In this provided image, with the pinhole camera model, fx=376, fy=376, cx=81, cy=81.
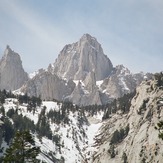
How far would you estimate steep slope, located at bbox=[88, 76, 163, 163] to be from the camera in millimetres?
144000

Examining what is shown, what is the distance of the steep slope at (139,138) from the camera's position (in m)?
144

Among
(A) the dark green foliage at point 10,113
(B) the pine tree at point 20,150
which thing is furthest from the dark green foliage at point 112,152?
(B) the pine tree at point 20,150

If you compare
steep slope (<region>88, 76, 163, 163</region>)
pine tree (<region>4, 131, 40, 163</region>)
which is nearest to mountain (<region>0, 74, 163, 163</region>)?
steep slope (<region>88, 76, 163, 163</region>)

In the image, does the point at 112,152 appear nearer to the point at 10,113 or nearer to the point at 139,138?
the point at 139,138

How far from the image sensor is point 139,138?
158 metres

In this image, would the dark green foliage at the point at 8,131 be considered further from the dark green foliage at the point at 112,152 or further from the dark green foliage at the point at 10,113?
the dark green foliage at the point at 112,152

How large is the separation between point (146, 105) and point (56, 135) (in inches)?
1883

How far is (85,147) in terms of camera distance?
195 metres

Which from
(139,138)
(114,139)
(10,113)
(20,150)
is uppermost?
(10,113)

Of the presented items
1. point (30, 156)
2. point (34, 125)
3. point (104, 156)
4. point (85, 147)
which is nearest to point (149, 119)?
point (104, 156)

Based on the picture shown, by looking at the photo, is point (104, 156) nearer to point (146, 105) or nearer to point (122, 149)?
point (122, 149)

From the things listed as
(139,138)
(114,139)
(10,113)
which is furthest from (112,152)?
(10,113)

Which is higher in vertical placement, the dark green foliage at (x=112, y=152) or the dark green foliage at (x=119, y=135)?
the dark green foliage at (x=119, y=135)

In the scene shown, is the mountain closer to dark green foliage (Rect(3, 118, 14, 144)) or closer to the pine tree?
dark green foliage (Rect(3, 118, 14, 144))
